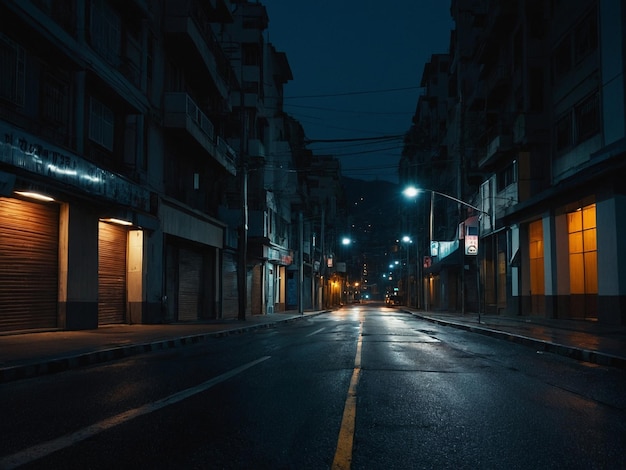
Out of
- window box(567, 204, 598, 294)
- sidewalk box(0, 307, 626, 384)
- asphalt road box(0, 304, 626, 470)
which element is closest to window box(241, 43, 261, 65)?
window box(567, 204, 598, 294)

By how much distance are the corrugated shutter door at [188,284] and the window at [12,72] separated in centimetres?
1485

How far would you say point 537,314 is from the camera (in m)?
33.1

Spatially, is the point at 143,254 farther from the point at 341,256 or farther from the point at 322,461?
the point at 341,256

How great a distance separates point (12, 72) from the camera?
1595 cm

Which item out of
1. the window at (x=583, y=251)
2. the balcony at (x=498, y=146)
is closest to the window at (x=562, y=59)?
the balcony at (x=498, y=146)

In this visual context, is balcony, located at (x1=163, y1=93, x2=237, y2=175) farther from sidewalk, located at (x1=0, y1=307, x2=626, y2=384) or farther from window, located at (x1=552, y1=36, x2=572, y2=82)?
window, located at (x1=552, y1=36, x2=572, y2=82)

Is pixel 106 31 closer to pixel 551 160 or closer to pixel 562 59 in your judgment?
pixel 562 59

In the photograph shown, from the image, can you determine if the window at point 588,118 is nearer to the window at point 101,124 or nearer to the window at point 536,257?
the window at point 536,257

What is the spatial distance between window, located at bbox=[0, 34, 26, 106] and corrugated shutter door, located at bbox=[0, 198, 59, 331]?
2.72 m

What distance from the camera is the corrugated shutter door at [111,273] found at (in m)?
22.2

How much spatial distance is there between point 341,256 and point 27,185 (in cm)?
10163

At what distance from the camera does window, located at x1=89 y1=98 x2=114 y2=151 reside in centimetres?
2084

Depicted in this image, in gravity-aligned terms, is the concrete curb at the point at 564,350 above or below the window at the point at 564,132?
below

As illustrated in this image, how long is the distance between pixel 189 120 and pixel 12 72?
37.2 feet
